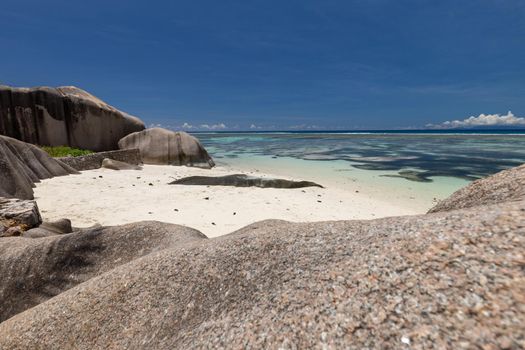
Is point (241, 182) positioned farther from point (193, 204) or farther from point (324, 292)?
point (324, 292)

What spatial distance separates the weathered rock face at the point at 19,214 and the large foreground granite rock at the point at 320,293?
3.10 metres

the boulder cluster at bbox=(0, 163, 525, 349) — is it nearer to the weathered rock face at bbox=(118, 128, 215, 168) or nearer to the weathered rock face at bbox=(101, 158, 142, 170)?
the weathered rock face at bbox=(101, 158, 142, 170)

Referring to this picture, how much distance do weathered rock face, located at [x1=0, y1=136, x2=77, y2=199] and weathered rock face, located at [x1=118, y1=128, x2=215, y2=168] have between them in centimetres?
763

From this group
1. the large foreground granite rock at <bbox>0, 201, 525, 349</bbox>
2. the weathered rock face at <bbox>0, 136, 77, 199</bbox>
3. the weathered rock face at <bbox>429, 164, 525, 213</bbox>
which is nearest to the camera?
the large foreground granite rock at <bbox>0, 201, 525, 349</bbox>

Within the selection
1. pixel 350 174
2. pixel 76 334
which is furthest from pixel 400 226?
pixel 350 174

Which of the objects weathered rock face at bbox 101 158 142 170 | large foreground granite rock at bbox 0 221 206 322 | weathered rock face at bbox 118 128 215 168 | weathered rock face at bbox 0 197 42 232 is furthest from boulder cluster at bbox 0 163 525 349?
weathered rock face at bbox 118 128 215 168

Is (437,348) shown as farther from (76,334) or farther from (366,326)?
(76,334)

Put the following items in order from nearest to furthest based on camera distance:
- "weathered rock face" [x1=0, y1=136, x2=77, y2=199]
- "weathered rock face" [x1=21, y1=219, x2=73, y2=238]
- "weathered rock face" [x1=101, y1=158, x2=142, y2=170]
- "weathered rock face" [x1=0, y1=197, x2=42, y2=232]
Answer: "weathered rock face" [x1=21, y1=219, x2=73, y2=238] → "weathered rock face" [x1=0, y1=197, x2=42, y2=232] → "weathered rock face" [x1=0, y1=136, x2=77, y2=199] → "weathered rock face" [x1=101, y1=158, x2=142, y2=170]

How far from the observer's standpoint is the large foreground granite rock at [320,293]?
1.40 meters

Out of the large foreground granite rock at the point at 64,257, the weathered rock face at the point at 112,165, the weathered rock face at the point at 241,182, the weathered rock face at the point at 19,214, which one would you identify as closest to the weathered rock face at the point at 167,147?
the weathered rock face at the point at 112,165

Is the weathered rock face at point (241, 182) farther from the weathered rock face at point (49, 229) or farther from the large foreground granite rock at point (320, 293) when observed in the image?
the large foreground granite rock at point (320, 293)

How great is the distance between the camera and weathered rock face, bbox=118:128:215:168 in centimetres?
2100

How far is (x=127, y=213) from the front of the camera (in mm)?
7914

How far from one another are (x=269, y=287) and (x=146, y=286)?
126 centimetres
